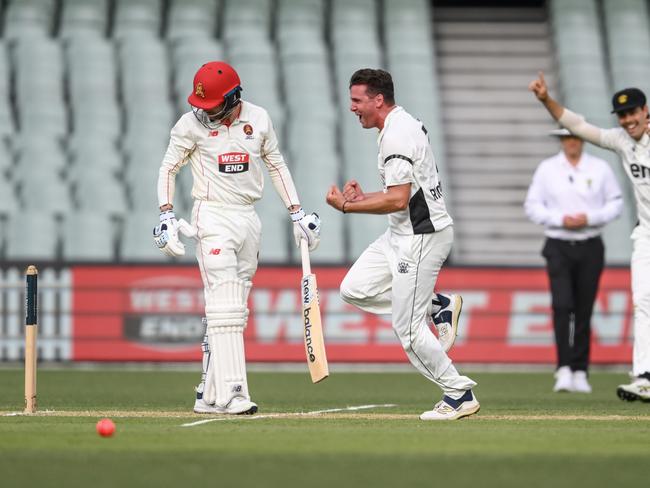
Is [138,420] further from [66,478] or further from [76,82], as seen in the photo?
[76,82]

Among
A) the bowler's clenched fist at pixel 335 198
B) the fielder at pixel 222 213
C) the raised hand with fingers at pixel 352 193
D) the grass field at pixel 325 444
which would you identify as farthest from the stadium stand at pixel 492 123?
the bowler's clenched fist at pixel 335 198

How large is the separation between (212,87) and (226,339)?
4.81 ft

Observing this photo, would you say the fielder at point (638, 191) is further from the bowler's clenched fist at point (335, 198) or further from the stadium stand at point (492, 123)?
the stadium stand at point (492, 123)

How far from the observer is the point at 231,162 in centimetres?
804

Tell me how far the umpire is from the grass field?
1.02 m

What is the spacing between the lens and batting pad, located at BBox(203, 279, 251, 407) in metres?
7.93

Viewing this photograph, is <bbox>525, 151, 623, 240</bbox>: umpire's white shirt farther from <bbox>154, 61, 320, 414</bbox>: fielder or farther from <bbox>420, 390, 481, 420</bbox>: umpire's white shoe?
<bbox>420, 390, 481, 420</bbox>: umpire's white shoe

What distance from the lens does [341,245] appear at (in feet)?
49.3

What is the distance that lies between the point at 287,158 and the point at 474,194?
2.46m

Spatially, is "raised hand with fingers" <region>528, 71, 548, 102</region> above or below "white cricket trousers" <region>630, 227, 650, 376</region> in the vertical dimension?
above

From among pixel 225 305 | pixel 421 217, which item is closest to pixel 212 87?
pixel 225 305

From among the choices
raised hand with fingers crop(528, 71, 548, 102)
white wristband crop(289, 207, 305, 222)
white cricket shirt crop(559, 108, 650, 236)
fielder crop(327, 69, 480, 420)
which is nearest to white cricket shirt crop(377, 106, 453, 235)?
fielder crop(327, 69, 480, 420)

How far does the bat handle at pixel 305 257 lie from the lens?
8.02m

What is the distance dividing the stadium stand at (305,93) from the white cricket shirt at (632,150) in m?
5.43
